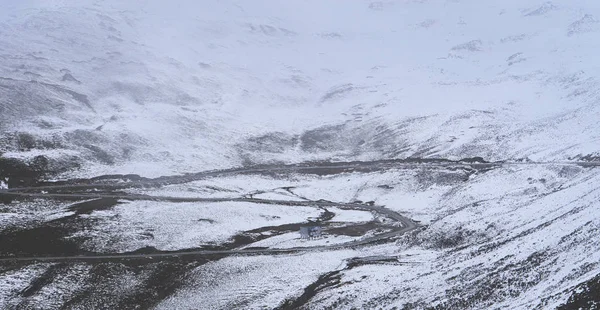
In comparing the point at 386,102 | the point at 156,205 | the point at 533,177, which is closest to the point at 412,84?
the point at 386,102

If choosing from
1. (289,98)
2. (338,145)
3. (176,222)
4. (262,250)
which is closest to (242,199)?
(176,222)

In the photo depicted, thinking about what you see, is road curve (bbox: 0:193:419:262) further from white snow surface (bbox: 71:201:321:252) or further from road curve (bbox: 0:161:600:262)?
white snow surface (bbox: 71:201:321:252)

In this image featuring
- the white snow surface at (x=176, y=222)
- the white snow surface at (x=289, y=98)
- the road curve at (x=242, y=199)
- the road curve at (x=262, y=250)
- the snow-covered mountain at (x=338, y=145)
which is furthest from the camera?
the white snow surface at (x=289, y=98)

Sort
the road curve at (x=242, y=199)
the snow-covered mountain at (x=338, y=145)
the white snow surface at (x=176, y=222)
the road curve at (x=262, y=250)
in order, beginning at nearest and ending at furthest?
the snow-covered mountain at (x=338, y=145), the road curve at (x=262, y=250), the road curve at (x=242, y=199), the white snow surface at (x=176, y=222)

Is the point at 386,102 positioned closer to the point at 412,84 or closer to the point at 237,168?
the point at 412,84

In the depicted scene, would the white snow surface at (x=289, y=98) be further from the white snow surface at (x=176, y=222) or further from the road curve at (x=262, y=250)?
the white snow surface at (x=176, y=222)

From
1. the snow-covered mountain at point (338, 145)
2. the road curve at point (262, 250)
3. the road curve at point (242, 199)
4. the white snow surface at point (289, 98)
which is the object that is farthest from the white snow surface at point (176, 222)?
the white snow surface at point (289, 98)

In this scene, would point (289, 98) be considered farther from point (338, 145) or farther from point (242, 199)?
point (242, 199)

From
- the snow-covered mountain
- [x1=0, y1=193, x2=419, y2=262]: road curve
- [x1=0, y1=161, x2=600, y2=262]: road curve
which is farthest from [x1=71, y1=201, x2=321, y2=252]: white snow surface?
[x1=0, y1=161, x2=600, y2=262]: road curve

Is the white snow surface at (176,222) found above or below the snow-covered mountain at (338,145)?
below
